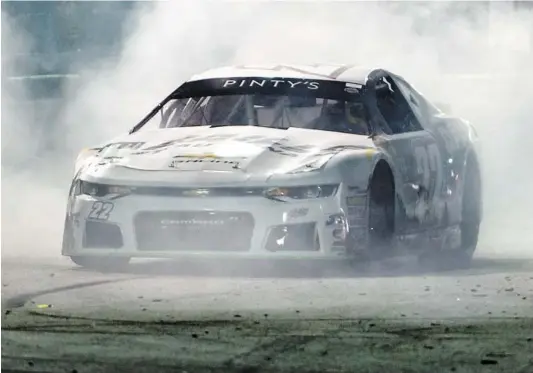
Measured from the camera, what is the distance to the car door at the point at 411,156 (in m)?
6.27

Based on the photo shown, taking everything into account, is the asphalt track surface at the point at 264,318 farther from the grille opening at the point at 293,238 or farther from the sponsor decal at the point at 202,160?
the sponsor decal at the point at 202,160

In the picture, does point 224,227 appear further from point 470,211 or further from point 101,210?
point 470,211

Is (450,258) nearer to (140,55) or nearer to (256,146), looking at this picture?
(256,146)

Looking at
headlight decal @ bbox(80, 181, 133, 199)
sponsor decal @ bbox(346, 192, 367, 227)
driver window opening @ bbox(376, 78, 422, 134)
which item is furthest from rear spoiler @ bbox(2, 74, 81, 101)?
sponsor decal @ bbox(346, 192, 367, 227)

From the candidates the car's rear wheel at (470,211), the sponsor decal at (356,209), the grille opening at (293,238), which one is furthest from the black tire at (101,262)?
the car's rear wheel at (470,211)

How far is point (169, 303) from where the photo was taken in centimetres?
546

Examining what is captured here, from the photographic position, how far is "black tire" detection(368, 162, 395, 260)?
5902mm

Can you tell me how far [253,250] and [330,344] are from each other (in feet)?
3.39

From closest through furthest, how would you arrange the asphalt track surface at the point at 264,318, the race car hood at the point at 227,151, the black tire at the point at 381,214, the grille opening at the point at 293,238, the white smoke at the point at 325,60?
the asphalt track surface at the point at 264,318, the grille opening at the point at 293,238, the race car hood at the point at 227,151, the black tire at the point at 381,214, the white smoke at the point at 325,60

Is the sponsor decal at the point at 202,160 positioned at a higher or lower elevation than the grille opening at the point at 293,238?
higher

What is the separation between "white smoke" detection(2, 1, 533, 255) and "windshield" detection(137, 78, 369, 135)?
327 mm

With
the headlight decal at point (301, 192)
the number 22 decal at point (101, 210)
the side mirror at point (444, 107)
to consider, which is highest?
the side mirror at point (444, 107)

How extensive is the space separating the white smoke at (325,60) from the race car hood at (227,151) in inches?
26.2

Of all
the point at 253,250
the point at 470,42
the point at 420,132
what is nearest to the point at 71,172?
the point at 253,250
